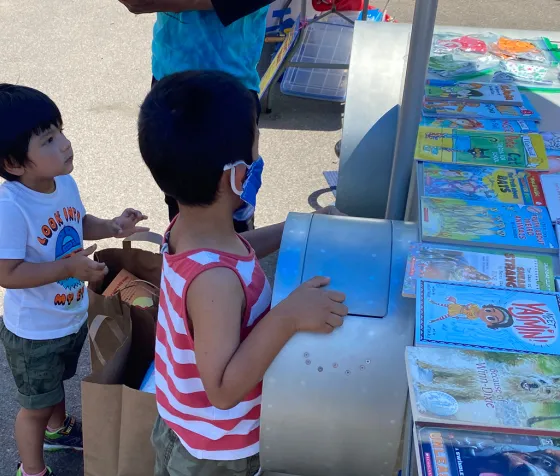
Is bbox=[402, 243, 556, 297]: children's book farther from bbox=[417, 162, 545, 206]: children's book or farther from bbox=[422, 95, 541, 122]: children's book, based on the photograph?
bbox=[422, 95, 541, 122]: children's book

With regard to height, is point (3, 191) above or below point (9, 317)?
above

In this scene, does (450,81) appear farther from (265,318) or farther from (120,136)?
(120,136)

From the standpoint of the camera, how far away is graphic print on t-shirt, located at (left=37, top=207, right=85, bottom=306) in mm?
1728

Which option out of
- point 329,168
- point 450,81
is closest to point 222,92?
point 450,81

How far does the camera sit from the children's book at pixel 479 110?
204 cm

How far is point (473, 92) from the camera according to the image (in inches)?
87.7

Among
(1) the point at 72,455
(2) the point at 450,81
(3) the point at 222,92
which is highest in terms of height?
(3) the point at 222,92

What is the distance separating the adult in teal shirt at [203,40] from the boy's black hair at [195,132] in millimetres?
779

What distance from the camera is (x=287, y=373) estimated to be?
1.27 m

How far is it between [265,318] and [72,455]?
121 centimetres

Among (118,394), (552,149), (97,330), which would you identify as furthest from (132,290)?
(552,149)

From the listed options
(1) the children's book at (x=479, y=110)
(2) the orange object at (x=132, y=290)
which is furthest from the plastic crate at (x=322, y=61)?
(2) the orange object at (x=132, y=290)

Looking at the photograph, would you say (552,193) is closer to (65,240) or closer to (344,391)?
(344,391)

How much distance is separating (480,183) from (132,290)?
101 centimetres
